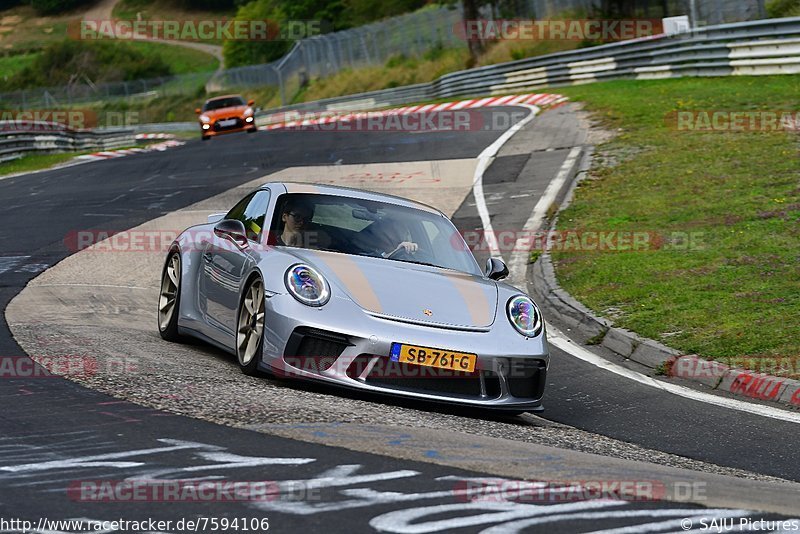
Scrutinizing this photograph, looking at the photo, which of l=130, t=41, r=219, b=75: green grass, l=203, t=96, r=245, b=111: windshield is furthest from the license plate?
l=130, t=41, r=219, b=75: green grass

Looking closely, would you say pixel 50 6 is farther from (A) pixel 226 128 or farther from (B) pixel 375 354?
(B) pixel 375 354

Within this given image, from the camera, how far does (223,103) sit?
41375 millimetres

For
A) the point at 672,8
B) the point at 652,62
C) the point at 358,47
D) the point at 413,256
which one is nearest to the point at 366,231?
the point at 413,256

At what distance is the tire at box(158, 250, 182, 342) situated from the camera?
9406 mm

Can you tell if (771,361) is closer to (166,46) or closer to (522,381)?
(522,381)

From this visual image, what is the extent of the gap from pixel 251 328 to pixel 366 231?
1.25m

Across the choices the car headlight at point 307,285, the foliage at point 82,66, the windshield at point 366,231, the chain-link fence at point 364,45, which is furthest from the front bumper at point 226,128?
the foliage at point 82,66

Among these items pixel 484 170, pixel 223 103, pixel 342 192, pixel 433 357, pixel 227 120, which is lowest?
pixel 484 170

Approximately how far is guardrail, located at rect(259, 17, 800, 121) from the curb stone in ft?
51.7

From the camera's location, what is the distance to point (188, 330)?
9.16m

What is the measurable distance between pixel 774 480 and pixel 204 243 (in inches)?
184

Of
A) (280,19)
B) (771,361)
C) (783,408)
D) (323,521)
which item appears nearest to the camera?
(323,521)

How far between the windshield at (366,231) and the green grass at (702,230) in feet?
7.57

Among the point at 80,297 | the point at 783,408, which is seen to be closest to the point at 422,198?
the point at 80,297
